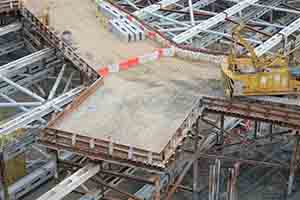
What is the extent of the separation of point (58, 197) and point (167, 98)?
8629 millimetres

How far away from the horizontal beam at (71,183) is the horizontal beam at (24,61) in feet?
32.3

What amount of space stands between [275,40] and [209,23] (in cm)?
449

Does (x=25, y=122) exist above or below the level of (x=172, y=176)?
above

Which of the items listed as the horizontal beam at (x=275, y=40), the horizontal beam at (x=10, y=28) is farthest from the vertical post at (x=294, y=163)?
the horizontal beam at (x=10, y=28)

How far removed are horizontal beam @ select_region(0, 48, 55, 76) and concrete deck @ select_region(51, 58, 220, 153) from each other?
17.1ft

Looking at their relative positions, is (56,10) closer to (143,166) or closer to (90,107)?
(90,107)

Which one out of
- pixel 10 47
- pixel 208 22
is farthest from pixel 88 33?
pixel 208 22

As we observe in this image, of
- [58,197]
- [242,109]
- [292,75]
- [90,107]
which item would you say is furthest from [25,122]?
[292,75]

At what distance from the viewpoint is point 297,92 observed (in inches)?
1359

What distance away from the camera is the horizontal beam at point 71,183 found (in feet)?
95.0

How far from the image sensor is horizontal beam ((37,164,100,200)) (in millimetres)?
28969

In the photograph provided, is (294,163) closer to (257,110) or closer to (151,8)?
(257,110)

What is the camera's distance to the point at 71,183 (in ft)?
97.8

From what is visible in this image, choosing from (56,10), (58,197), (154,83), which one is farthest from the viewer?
(56,10)
